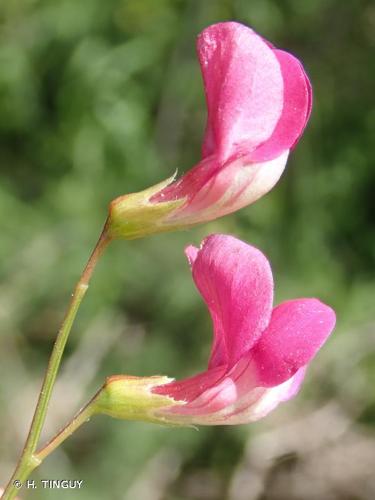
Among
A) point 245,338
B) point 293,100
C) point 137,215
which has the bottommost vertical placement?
point 245,338

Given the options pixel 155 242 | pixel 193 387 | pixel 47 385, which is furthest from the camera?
pixel 155 242

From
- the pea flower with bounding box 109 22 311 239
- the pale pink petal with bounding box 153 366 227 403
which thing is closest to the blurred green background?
the pale pink petal with bounding box 153 366 227 403

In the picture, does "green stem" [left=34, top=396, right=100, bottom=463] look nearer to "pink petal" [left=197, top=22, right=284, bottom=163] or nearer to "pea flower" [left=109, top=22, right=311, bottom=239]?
"pea flower" [left=109, top=22, right=311, bottom=239]

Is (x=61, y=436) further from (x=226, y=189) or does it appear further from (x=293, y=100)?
(x=293, y=100)

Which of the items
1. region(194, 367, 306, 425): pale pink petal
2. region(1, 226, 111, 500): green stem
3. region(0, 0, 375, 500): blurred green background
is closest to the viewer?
region(1, 226, 111, 500): green stem

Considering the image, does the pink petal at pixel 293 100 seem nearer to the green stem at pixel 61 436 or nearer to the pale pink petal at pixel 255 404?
the pale pink petal at pixel 255 404

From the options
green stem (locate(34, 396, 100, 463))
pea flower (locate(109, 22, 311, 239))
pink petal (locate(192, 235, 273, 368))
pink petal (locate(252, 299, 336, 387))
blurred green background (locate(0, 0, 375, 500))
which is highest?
pea flower (locate(109, 22, 311, 239))

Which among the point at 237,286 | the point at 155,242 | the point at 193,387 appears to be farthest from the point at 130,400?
the point at 155,242

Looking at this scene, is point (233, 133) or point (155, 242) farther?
point (155, 242)
